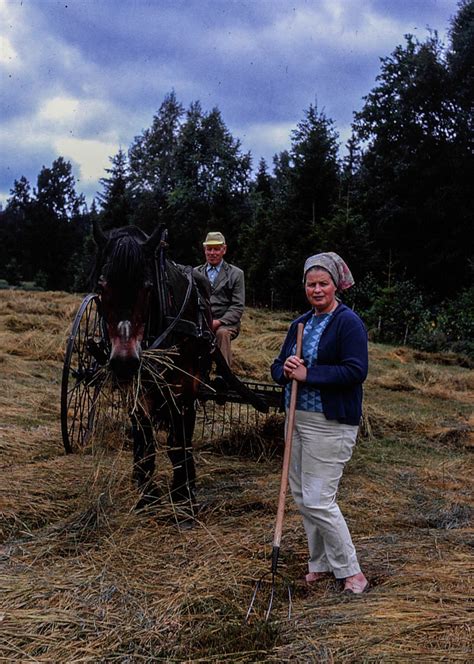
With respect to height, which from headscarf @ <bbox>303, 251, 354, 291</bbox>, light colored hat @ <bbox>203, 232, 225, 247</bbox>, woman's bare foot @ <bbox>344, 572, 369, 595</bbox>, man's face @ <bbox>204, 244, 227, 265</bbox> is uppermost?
light colored hat @ <bbox>203, 232, 225, 247</bbox>

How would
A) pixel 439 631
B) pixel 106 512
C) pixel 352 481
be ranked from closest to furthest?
1. pixel 439 631
2. pixel 106 512
3. pixel 352 481

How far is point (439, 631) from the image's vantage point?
256 centimetres

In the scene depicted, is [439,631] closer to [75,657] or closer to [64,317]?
[75,657]

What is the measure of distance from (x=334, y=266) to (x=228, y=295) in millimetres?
2895

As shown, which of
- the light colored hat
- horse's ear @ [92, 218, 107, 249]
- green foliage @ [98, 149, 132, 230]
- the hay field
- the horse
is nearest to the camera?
the hay field

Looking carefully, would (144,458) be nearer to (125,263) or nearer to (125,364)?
(125,364)

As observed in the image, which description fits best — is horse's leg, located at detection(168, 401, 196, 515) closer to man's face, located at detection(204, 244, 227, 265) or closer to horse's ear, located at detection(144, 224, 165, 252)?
horse's ear, located at detection(144, 224, 165, 252)

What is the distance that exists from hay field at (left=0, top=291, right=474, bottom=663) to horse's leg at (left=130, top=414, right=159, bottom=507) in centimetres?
11

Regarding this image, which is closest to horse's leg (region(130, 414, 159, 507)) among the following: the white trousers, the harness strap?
the harness strap

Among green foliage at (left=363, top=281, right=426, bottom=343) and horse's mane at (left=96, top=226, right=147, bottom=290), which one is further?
green foliage at (left=363, top=281, right=426, bottom=343)

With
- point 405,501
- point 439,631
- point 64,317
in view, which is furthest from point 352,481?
point 64,317

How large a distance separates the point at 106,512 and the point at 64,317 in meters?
10.5

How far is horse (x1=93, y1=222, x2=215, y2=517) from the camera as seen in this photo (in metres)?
3.54

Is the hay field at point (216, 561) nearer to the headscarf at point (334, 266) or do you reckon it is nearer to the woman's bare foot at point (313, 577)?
the woman's bare foot at point (313, 577)
